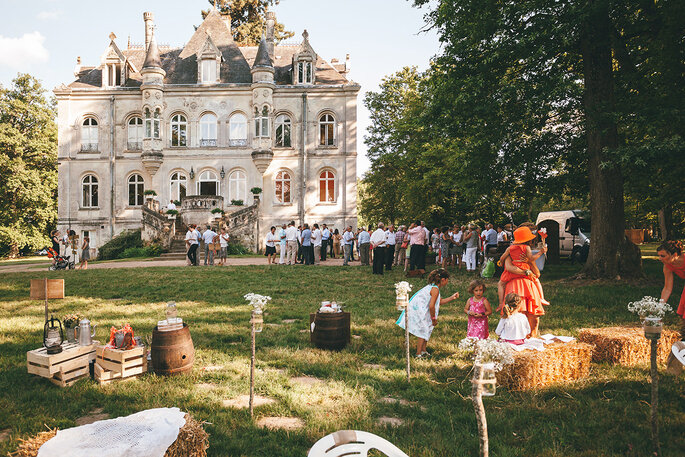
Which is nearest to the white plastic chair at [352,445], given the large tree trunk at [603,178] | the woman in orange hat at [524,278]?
the woman in orange hat at [524,278]

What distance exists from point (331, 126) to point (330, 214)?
6.67 meters

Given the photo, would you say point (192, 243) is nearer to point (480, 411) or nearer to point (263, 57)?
point (263, 57)

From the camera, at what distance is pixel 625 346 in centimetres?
607

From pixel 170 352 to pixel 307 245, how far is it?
14.9m

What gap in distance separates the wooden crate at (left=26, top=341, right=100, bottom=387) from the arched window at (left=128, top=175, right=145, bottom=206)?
96.9ft

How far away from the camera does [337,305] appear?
7.29 meters

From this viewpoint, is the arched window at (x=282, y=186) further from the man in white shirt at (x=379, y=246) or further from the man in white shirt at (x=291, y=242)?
the man in white shirt at (x=379, y=246)

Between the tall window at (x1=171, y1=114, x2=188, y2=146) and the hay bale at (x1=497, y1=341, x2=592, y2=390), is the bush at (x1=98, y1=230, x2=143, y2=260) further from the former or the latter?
the hay bale at (x1=497, y1=341, x2=592, y2=390)

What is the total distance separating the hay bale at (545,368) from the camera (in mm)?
5254

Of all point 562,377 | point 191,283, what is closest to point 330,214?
point 191,283

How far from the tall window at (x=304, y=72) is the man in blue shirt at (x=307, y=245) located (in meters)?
16.5

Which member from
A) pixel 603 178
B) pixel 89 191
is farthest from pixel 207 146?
pixel 603 178

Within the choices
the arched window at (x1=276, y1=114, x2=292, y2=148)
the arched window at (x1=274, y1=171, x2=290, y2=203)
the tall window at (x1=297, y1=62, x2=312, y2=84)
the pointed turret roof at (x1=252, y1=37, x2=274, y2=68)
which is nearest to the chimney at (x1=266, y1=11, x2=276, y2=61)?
the pointed turret roof at (x1=252, y1=37, x2=274, y2=68)

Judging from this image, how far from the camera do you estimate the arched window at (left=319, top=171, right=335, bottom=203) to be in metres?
32.8
